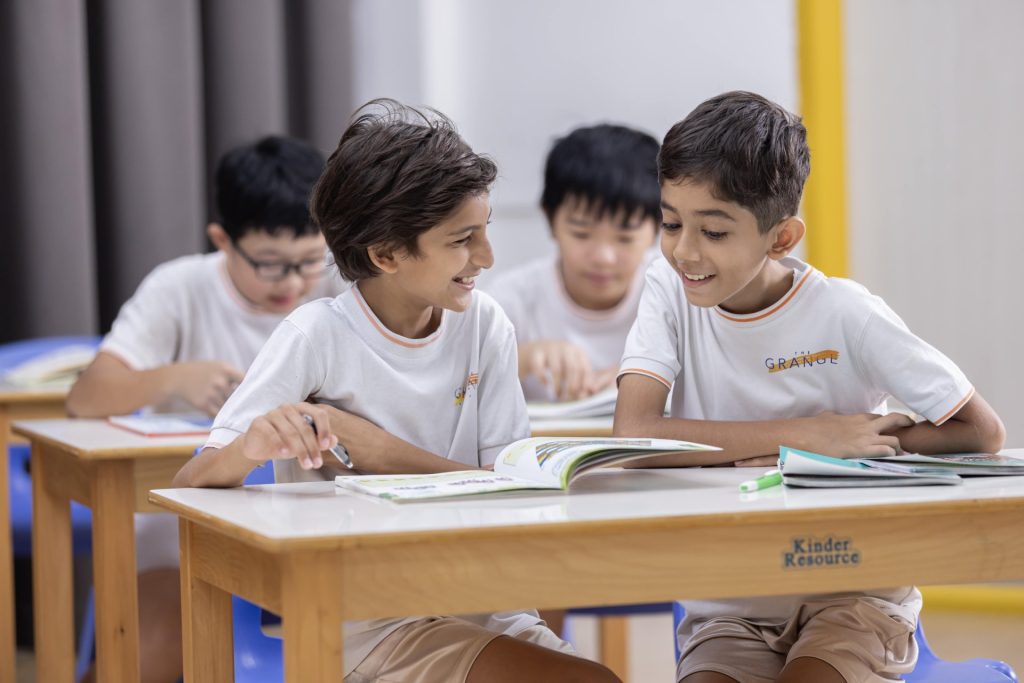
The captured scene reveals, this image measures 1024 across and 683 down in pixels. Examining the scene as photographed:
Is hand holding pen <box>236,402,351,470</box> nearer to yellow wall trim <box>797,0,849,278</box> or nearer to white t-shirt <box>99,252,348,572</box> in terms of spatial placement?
white t-shirt <box>99,252,348,572</box>

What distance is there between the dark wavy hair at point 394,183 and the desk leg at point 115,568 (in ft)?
1.74

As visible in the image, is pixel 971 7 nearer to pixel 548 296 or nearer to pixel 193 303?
pixel 548 296

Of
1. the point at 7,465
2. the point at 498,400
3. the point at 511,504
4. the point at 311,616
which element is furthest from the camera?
the point at 7,465

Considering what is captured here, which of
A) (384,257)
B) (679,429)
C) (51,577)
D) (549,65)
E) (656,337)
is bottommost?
(51,577)

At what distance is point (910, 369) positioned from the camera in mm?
1646

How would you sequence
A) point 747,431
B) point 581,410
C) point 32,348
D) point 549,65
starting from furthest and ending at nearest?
point 549,65 → point 32,348 → point 581,410 → point 747,431

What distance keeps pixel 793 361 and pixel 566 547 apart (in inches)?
25.7

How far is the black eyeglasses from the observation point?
7.99 ft

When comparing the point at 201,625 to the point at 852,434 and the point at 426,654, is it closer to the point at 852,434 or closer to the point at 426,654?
the point at 426,654

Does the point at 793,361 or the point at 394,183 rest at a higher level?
the point at 394,183

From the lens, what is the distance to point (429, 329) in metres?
1.75

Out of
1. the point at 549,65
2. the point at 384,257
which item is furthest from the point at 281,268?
the point at 549,65

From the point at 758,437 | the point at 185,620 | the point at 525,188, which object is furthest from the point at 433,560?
the point at 525,188

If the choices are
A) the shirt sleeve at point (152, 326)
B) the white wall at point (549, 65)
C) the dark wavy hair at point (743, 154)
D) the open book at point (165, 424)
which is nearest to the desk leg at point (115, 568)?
the open book at point (165, 424)
